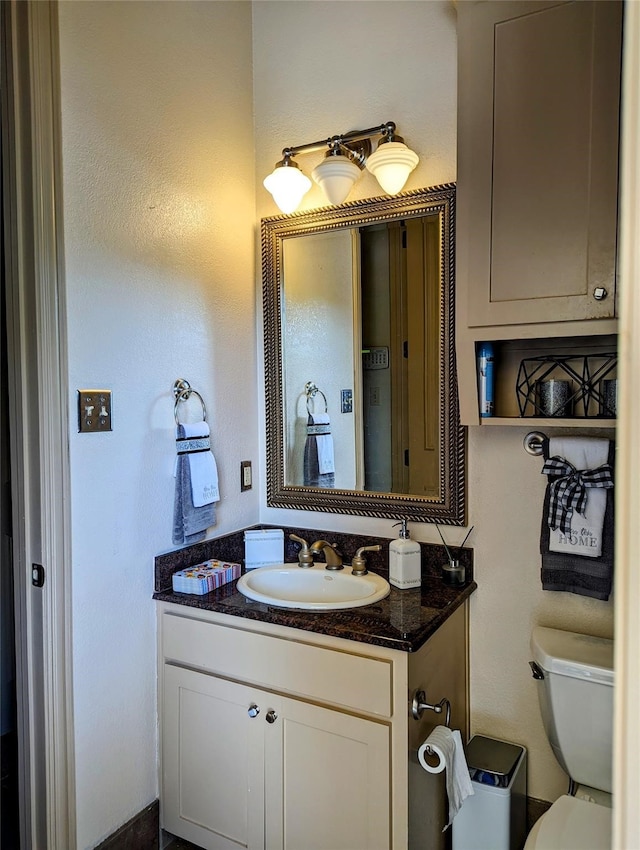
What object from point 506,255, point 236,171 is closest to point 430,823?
point 506,255

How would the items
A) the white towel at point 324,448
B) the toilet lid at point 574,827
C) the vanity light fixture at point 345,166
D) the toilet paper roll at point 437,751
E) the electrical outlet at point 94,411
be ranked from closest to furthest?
the toilet lid at point 574,827
the toilet paper roll at point 437,751
the electrical outlet at point 94,411
the vanity light fixture at point 345,166
the white towel at point 324,448

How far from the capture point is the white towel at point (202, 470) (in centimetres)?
175

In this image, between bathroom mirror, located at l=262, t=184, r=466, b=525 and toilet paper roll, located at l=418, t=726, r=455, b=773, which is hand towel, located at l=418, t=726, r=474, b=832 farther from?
bathroom mirror, located at l=262, t=184, r=466, b=525

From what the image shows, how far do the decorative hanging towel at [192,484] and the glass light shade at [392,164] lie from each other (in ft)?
3.14

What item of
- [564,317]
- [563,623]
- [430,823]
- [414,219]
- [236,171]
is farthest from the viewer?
[236,171]

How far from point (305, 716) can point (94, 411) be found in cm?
96

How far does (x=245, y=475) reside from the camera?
2.06 meters

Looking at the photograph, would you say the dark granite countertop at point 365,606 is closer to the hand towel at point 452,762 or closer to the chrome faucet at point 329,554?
the chrome faucet at point 329,554

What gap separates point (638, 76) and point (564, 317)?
1.01m

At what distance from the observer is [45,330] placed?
1.38 m

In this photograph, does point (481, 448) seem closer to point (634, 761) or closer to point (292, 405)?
point (292, 405)

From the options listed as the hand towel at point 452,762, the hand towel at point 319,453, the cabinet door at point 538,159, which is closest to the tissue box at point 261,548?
the hand towel at point 319,453

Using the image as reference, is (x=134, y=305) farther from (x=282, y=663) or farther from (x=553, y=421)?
(x=553, y=421)

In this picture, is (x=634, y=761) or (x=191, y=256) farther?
(x=191, y=256)
